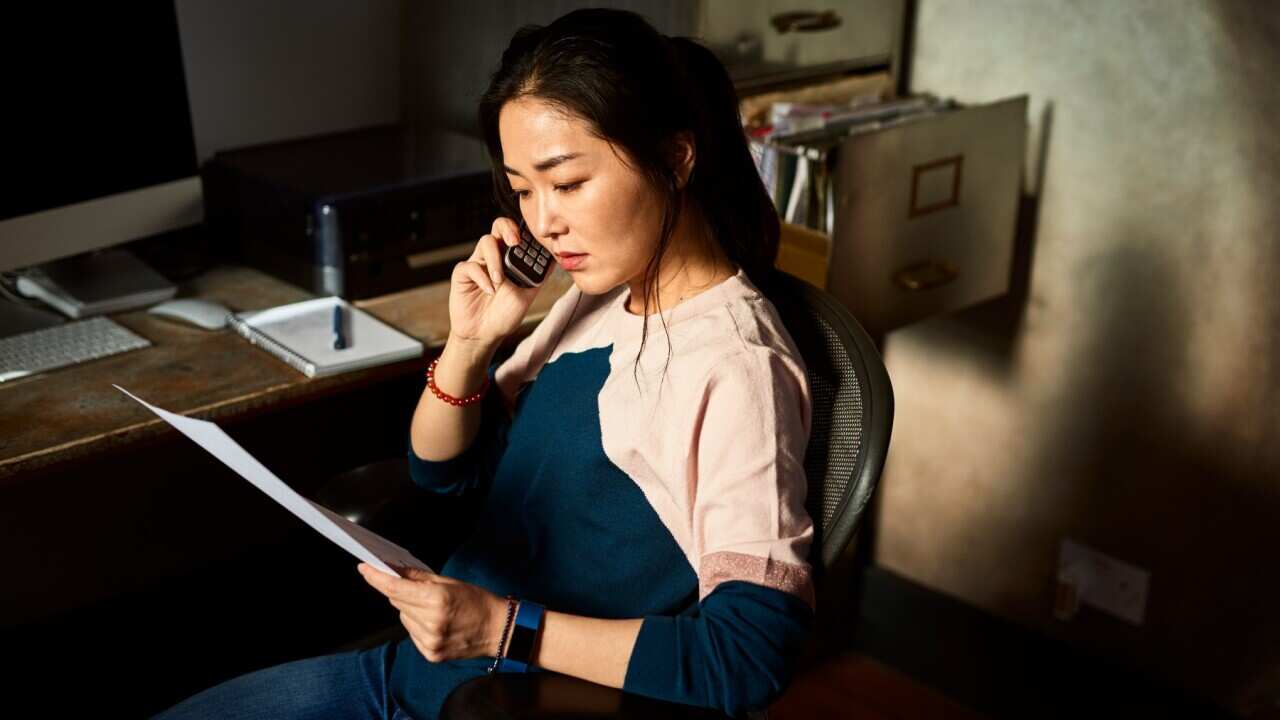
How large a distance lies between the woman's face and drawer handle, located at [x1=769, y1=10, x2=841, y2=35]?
971 millimetres

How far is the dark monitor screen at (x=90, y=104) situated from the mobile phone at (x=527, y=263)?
685 mm

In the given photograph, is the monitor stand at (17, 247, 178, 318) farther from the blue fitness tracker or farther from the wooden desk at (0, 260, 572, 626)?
the blue fitness tracker

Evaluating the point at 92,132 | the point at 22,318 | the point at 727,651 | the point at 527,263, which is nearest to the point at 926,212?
the point at 527,263

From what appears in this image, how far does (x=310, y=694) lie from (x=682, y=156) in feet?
2.16

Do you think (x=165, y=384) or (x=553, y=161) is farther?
(x=165, y=384)

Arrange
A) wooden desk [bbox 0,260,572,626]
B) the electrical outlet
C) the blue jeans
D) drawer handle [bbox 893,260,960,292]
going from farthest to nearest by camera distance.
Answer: the electrical outlet
drawer handle [bbox 893,260,960,292]
wooden desk [bbox 0,260,572,626]
the blue jeans

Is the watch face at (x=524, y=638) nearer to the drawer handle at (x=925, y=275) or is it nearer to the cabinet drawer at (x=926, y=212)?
the cabinet drawer at (x=926, y=212)

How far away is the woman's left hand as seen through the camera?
109cm

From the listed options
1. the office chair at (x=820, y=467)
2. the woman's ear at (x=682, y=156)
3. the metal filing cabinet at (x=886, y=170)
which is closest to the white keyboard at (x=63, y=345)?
the office chair at (x=820, y=467)

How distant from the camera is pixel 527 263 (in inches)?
52.9

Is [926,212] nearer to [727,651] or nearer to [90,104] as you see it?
[727,651]

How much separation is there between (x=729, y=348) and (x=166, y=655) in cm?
145

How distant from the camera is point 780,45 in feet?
6.78

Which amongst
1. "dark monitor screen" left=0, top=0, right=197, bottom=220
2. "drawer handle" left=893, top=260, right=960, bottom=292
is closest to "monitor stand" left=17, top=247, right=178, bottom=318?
"dark monitor screen" left=0, top=0, right=197, bottom=220
